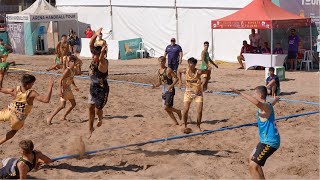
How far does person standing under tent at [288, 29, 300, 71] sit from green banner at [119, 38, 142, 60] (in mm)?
8485

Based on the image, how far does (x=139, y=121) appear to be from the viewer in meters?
13.6

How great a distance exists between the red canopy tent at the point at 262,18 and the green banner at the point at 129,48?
6.28 metres

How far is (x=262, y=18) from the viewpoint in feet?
72.4

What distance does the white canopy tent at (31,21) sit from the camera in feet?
99.5

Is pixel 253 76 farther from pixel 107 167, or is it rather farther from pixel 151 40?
pixel 107 167

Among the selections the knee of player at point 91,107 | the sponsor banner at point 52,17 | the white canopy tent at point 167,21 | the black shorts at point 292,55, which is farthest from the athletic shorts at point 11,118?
the sponsor banner at point 52,17

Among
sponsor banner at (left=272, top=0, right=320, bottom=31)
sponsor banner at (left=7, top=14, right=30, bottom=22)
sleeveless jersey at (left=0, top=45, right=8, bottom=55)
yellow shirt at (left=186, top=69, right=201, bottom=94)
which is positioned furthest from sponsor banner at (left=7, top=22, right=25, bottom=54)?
yellow shirt at (left=186, top=69, right=201, bottom=94)

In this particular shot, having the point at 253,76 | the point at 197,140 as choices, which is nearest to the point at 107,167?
the point at 197,140

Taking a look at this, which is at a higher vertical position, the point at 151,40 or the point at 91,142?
the point at 151,40

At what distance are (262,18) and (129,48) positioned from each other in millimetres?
8577

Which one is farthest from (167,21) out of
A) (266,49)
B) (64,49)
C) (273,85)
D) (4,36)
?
(273,85)

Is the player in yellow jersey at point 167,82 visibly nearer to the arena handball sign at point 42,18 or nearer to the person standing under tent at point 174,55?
the person standing under tent at point 174,55

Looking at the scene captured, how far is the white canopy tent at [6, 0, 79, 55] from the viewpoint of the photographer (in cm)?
3033

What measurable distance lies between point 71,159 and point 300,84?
10.6 meters
